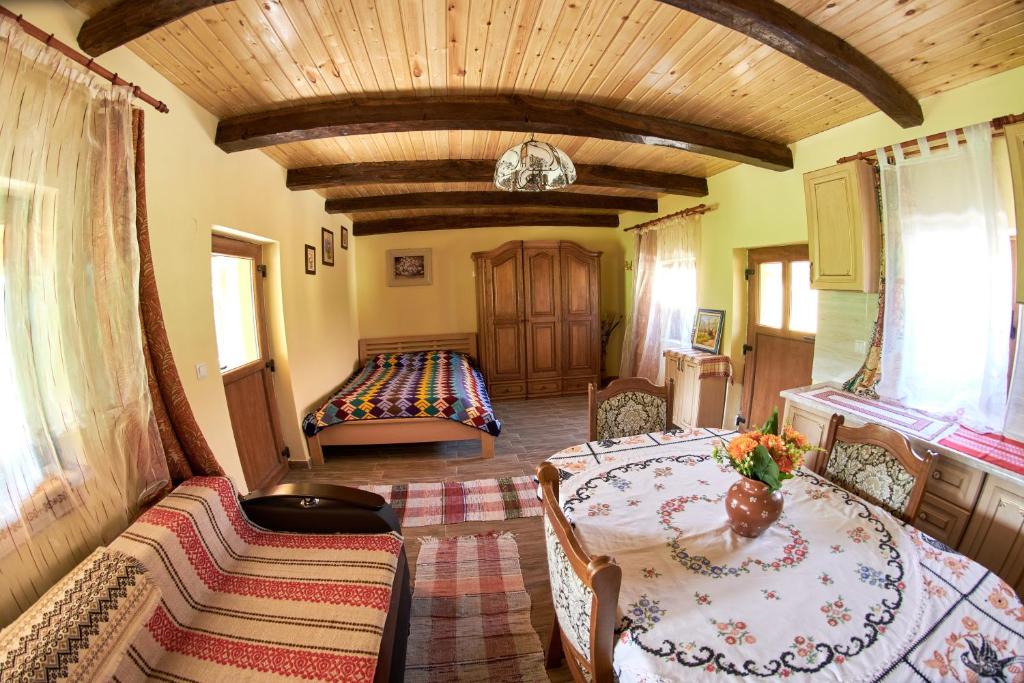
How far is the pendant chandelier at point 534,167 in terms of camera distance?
1.82m

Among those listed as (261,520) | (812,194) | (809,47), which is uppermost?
(809,47)

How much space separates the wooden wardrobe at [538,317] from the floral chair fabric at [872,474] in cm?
366

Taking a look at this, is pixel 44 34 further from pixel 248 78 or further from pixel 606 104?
pixel 606 104

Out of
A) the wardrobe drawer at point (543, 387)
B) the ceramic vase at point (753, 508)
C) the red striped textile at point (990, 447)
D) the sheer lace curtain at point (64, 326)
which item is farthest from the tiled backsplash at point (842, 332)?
the sheer lace curtain at point (64, 326)

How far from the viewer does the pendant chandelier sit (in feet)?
5.98

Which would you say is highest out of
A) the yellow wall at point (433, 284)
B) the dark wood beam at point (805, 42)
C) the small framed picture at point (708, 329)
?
the dark wood beam at point (805, 42)

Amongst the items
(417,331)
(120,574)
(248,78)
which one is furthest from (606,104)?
(417,331)

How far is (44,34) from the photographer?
113 cm

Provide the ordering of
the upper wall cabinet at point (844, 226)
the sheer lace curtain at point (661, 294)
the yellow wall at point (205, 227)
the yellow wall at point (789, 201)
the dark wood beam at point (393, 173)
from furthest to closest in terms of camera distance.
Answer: the sheer lace curtain at point (661, 294)
the dark wood beam at point (393, 173)
the upper wall cabinet at point (844, 226)
the yellow wall at point (789, 201)
the yellow wall at point (205, 227)

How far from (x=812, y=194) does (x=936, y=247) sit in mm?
646

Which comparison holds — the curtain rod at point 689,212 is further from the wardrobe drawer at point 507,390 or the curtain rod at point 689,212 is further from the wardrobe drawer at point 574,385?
the wardrobe drawer at point 507,390

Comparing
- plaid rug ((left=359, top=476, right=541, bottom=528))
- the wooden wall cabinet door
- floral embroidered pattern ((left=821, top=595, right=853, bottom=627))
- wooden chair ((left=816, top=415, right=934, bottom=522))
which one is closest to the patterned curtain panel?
plaid rug ((left=359, top=476, right=541, bottom=528))

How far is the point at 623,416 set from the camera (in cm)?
208

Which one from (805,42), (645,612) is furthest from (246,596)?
(805,42)
